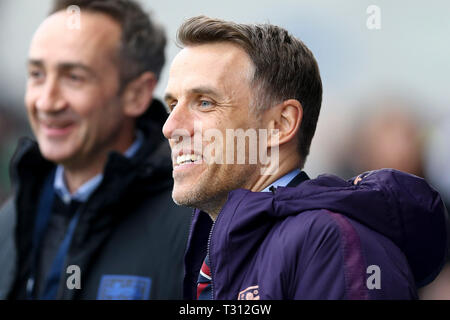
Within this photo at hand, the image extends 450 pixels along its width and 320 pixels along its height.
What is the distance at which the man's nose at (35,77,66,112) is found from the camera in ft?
11.9

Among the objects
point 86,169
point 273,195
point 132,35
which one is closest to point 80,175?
point 86,169

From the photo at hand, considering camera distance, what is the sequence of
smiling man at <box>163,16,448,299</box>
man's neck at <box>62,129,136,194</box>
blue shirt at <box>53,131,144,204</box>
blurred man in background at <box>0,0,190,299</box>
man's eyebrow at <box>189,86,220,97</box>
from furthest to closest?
man's neck at <box>62,129,136,194</box>
blue shirt at <box>53,131,144,204</box>
blurred man in background at <box>0,0,190,299</box>
man's eyebrow at <box>189,86,220,97</box>
smiling man at <box>163,16,448,299</box>

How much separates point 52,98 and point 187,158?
1.79m

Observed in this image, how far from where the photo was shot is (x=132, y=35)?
12.5ft

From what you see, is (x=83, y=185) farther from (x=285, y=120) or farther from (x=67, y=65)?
(x=285, y=120)

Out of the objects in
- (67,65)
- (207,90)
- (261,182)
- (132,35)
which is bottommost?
(261,182)

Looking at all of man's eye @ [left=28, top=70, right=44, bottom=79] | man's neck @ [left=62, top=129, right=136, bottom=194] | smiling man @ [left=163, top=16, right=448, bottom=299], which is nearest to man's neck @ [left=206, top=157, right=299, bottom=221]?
smiling man @ [left=163, top=16, right=448, bottom=299]

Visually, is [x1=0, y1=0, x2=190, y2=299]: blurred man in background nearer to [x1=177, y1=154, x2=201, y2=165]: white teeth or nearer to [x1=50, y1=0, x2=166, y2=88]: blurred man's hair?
[x1=50, y1=0, x2=166, y2=88]: blurred man's hair

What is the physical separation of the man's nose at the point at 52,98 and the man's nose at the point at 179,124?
175cm

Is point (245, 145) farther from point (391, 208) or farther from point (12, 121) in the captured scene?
point (12, 121)

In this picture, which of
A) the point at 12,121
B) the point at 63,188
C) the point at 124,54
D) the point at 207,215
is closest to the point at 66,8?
the point at 124,54

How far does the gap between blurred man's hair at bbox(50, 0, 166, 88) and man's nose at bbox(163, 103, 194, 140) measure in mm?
1771
